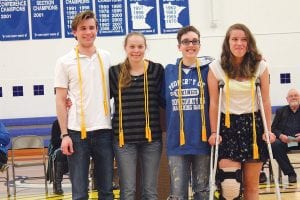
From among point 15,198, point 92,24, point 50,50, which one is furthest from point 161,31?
point 92,24

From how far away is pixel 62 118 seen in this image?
4.41 meters

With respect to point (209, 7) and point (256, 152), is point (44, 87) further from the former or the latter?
point (256, 152)

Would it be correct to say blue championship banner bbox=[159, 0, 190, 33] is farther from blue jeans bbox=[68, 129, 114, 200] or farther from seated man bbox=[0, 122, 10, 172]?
blue jeans bbox=[68, 129, 114, 200]

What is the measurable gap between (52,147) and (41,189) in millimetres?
966

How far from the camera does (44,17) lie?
47.1 feet

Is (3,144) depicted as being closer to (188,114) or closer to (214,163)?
(188,114)

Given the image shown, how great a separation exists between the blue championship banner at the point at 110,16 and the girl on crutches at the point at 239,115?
10.3 metres

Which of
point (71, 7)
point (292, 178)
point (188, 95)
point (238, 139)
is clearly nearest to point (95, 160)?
point (188, 95)

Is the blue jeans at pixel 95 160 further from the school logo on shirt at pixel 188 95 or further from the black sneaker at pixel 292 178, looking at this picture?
the black sneaker at pixel 292 178

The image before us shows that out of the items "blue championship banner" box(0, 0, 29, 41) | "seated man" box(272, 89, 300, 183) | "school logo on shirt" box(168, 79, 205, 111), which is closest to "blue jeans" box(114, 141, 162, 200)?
"school logo on shirt" box(168, 79, 205, 111)

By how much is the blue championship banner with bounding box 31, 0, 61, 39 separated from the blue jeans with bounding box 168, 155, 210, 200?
10.6 m

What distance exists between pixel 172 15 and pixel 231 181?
35.0 feet

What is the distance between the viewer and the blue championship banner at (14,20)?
14203mm

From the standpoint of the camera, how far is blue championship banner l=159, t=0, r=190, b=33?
14.5 m
